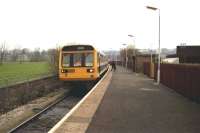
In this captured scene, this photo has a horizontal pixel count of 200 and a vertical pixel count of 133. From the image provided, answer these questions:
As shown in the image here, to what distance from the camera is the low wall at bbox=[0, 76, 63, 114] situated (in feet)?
66.7

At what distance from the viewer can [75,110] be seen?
12.9 metres

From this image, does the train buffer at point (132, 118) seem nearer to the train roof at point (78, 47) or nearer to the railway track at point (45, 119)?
the railway track at point (45, 119)

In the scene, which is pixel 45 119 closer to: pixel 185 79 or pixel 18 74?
pixel 185 79

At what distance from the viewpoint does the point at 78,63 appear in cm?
2475

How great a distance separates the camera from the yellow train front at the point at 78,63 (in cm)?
2469

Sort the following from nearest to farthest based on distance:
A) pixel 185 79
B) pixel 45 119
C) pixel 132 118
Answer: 1. pixel 132 118
2. pixel 45 119
3. pixel 185 79

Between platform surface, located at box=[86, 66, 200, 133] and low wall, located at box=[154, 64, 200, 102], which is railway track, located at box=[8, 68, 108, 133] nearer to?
platform surface, located at box=[86, 66, 200, 133]

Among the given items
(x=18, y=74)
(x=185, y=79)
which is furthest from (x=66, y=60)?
(x=18, y=74)

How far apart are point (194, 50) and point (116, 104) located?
29088mm

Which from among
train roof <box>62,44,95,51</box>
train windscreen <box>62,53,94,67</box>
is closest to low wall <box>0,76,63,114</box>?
train windscreen <box>62,53,94,67</box>

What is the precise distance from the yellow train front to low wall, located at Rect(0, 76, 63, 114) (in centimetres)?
247

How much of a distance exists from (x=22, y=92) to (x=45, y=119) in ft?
22.9

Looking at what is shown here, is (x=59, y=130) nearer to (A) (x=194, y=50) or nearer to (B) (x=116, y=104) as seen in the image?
(B) (x=116, y=104)

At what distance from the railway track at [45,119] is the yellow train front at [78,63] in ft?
5.62
